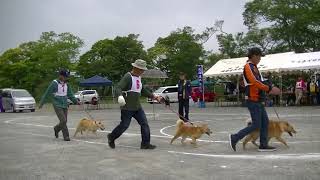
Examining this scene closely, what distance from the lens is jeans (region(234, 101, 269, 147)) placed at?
9.98 meters

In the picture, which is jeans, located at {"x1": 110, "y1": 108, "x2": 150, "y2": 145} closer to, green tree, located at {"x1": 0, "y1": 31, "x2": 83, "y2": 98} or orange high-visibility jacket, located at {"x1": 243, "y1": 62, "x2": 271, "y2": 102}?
orange high-visibility jacket, located at {"x1": 243, "y1": 62, "x2": 271, "y2": 102}

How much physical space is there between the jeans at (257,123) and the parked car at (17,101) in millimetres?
27499

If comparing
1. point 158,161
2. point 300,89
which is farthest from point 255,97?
point 300,89

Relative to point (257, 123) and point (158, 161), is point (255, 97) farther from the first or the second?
point (158, 161)

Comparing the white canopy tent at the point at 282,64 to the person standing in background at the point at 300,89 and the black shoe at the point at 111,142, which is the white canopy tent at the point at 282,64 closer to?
the person standing in background at the point at 300,89

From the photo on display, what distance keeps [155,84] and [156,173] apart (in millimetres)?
57280

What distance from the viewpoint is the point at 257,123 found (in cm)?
999

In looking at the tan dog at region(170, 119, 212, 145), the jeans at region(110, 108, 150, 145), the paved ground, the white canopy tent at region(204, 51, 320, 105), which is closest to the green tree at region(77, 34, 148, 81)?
the white canopy tent at region(204, 51, 320, 105)

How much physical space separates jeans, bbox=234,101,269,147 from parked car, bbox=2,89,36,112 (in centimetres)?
2750

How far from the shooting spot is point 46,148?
1162 cm

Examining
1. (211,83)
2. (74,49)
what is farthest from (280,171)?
(74,49)

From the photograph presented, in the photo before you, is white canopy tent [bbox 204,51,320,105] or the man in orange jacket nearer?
the man in orange jacket

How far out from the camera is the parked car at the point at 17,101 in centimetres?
3534

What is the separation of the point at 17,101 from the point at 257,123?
27949 mm
